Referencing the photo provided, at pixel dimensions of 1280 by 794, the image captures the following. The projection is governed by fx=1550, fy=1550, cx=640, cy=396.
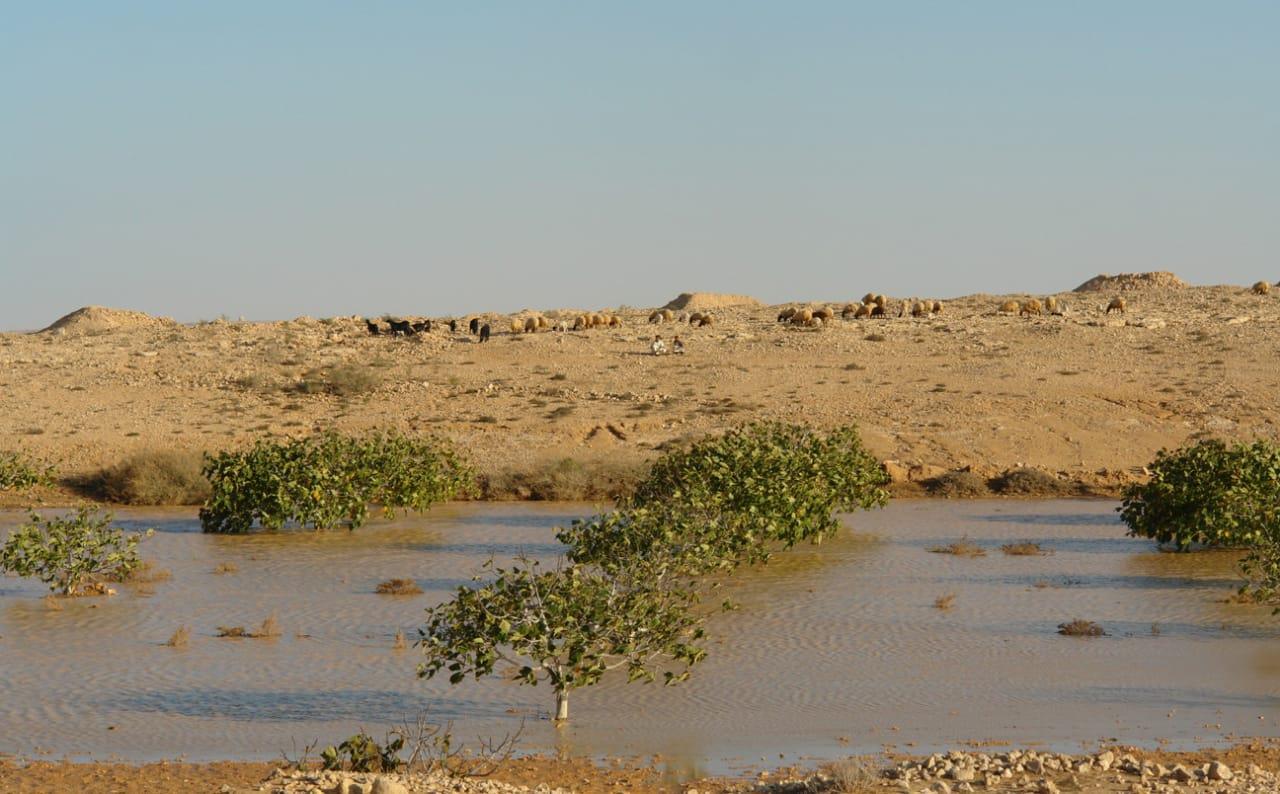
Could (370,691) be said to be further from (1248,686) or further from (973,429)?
(973,429)

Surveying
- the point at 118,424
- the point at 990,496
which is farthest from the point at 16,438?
the point at 990,496

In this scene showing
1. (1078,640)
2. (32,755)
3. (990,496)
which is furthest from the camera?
(990,496)

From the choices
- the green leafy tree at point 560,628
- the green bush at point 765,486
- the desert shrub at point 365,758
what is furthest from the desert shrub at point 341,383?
the desert shrub at point 365,758

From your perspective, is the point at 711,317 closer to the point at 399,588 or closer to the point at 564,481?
the point at 564,481

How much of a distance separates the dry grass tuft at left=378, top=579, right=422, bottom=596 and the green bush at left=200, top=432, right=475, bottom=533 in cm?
488

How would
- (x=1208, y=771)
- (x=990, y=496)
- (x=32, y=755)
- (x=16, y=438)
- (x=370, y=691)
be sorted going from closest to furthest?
(x=1208, y=771), (x=32, y=755), (x=370, y=691), (x=990, y=496), (x=16, y=438)

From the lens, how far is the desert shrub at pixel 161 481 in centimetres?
2912

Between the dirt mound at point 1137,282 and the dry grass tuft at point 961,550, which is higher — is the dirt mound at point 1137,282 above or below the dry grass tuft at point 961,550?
above

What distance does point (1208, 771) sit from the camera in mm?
10133

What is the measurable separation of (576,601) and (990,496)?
65.8 feet

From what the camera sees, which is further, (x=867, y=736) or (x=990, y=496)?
(x=990, y=496)

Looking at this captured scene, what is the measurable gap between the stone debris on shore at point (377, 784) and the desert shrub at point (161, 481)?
2021cm

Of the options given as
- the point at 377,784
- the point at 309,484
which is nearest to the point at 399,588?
the point at 309,484

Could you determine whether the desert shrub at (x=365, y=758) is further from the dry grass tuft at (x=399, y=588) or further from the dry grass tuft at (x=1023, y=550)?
the dry grass tuft at (x=1023, y=550)
